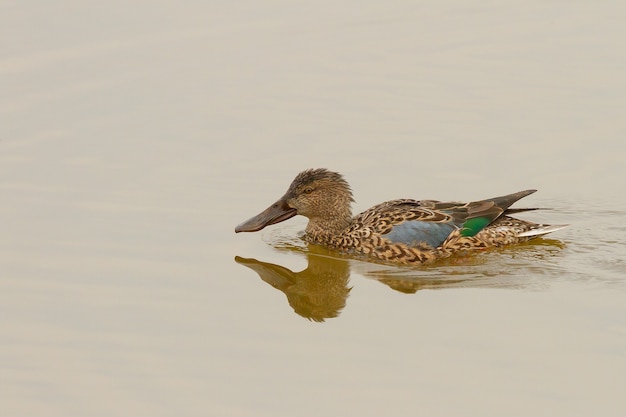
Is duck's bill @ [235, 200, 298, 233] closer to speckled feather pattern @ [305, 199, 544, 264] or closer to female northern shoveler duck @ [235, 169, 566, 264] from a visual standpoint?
female northern shoveler duck @ [235, 169, 566, 264]

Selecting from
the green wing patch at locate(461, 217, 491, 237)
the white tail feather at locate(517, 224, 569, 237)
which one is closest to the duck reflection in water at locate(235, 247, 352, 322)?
the green wing patch at locate(461, 217, 491, 237)

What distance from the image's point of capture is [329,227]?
41.8ft

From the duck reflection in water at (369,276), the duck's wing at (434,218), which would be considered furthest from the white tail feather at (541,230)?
the duck's wing at (434,218)

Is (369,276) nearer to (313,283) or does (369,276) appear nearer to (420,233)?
(313,283)

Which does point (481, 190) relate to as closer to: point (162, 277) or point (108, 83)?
point (162, 277)

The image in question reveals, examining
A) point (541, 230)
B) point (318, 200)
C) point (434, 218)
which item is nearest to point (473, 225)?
point (434, 218)

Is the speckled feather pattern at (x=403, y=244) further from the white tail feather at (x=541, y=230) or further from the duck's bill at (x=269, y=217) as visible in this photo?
the duck's bill at (x=269, y=217)

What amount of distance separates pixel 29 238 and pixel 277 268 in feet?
7.28

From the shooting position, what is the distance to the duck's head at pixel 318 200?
41.3 ft

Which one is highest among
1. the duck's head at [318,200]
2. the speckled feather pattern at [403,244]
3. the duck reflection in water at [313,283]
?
the duck's head at [318,200]

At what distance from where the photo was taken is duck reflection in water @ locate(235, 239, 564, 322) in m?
10.9

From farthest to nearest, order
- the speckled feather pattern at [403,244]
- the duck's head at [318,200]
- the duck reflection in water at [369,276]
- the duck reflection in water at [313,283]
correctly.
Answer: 1. the duck's head at [318,200]
2. the speckled feather pattern at [403,244]
3. the duck reflection in water at [369,276]
4. the duck reflection in water at [313,283]

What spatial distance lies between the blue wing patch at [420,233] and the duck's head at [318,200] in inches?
29.0

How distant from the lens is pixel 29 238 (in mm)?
11664
